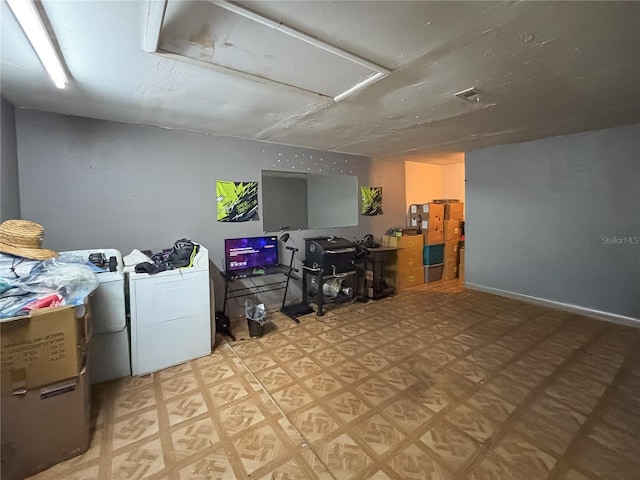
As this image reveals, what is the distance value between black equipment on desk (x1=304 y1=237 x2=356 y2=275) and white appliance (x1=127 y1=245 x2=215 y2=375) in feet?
5.12

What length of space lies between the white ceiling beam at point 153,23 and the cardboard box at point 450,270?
213 inches

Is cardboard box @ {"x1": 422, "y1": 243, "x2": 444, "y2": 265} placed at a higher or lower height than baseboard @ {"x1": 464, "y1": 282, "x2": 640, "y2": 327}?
higher

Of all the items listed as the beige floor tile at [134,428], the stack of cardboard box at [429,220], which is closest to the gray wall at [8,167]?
the beige floor tile at [134,428]

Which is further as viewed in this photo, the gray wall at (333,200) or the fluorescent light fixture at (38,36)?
the gray wall at (333,200)

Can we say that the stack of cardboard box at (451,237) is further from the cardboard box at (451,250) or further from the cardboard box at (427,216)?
the cardboard box at (427,216)

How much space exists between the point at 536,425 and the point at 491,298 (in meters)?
2.88

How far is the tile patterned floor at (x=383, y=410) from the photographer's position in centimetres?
153

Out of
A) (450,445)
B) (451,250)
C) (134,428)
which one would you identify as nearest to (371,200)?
(451,250)

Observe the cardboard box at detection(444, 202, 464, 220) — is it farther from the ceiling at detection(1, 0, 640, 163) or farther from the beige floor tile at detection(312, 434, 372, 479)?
the beige floor tile at detection(312, 434, 372, 479)

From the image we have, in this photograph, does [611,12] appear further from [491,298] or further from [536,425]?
[491,298]

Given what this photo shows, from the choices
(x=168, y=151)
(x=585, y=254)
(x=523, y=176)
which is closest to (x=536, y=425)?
(x=585, y=254)

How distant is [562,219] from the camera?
3842mm

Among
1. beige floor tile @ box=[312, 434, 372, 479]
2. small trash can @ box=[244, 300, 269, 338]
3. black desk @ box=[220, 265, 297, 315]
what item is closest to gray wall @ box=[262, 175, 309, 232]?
black desk @ box=[220, 265, 297, 315]

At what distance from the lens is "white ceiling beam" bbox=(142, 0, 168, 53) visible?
4.03ft
